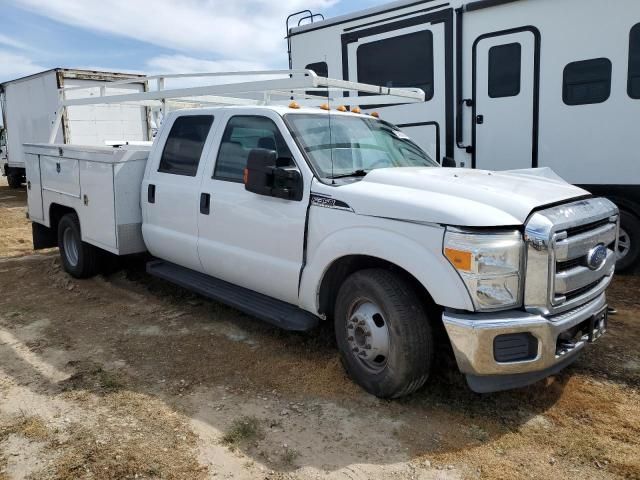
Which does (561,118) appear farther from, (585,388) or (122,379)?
(122,379)

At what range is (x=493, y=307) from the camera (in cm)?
312

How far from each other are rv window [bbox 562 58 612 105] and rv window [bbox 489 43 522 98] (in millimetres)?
546

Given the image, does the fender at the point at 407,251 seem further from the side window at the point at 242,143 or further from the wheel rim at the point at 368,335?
the side window at the point at 242,143

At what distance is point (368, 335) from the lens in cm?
361

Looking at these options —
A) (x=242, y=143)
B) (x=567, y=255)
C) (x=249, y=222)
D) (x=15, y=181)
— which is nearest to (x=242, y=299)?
(x=249, y=222)

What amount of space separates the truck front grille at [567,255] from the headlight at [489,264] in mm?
78

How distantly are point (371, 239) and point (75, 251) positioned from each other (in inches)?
178

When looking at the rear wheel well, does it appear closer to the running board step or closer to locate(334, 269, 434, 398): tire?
the running board step

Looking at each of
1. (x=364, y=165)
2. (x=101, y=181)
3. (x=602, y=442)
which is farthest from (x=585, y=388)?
(x=101, y=181)

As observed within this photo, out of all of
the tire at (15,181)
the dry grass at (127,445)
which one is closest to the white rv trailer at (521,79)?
the dry grass at (127,445)

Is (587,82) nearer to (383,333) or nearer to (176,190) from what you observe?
(383,333)

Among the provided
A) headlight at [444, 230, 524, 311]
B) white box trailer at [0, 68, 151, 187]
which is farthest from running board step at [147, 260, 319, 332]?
white box trailer at [0, 68, 151, 187]

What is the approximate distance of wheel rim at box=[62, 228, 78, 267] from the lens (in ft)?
22.1

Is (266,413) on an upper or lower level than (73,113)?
lower
